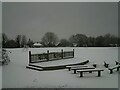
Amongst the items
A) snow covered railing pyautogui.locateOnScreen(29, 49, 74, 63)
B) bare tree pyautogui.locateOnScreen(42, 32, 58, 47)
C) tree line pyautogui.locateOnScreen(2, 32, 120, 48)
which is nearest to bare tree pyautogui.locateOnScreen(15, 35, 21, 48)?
tree line pyautogui.locateOnScreen(2, 32, 120, 48)

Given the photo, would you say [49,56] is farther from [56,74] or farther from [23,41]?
[23,41]

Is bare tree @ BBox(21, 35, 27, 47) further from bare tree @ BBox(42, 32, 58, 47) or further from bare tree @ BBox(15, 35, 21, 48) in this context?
bare tree @ BBox(42, 32, 58, 47)

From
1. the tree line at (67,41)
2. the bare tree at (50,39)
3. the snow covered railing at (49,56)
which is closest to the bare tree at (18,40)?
the tree line at (67,41)

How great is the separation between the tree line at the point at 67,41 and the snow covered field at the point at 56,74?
6 centimetres

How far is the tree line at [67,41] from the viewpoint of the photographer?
3.17m

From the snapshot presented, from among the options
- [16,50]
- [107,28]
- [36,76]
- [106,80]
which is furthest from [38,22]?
[106,80]

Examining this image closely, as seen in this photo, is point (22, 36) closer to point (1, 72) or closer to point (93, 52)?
point (1, 72)

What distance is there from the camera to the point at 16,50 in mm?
3176

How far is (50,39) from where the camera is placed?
320 centimetres

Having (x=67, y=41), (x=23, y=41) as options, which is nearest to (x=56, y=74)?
(x=67, y=41)

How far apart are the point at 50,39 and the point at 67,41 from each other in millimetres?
234

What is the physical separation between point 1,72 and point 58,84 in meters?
0.81

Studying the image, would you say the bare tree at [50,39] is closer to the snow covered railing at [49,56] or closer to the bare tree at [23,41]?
the snow covered railing at [49,56]

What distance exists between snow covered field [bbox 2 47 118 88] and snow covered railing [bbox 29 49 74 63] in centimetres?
5
